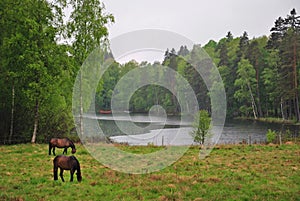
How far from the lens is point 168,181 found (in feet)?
33.6

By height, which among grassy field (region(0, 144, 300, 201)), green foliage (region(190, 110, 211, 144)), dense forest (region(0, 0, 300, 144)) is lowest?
grassy field (region(0, 144, 300, 201))

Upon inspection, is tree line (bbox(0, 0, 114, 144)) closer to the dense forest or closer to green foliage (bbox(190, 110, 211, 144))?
the dense forest

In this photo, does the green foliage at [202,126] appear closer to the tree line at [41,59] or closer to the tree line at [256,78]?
the tree line at [41,59]

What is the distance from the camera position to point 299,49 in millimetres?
44344

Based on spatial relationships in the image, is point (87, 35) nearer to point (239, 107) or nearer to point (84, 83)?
point (84, 83)

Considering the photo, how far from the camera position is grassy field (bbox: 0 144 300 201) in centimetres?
861

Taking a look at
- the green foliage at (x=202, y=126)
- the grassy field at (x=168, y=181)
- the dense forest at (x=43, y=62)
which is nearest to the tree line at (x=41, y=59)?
the dense forest at (x=43, y=62)

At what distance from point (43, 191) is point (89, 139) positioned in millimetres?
14985

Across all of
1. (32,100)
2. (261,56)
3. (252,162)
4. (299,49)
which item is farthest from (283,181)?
(261,56)

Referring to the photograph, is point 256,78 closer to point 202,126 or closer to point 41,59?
point 202,126

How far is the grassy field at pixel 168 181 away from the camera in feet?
28.2

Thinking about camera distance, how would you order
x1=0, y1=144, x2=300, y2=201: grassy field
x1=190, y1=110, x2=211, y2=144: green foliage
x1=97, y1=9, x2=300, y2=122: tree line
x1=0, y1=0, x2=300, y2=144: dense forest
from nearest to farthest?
x1=0, y1=144, x2=300, y2=201: grassy field
x1=0, y1=0, x2=300, y2=144: dense forest
x1=190, y1=110, x2=211, y2=144: green foliage
x1=97, y1=9, x2=300, y2=122: tree line

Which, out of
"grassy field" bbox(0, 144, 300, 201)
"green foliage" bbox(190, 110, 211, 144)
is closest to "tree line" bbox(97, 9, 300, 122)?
"green foliage" bbox(190, 110, 211, 144)

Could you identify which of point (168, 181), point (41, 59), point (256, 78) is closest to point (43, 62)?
point (41, 59)
